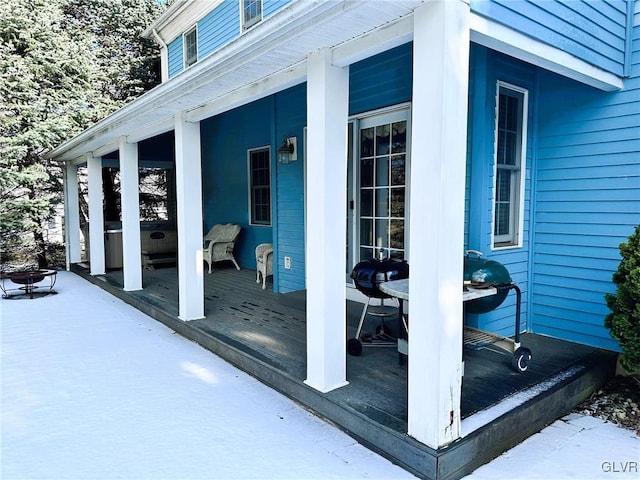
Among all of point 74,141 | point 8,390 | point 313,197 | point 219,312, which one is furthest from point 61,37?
point 313,197

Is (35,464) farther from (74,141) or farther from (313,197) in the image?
(74,141)

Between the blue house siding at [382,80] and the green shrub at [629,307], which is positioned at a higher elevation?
the blue house siding at [382,80]

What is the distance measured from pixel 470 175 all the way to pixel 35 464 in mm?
3471

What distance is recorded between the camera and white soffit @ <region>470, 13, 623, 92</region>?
7.23ft

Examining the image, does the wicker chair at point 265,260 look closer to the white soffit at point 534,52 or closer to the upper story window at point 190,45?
the white soffit at point 534,52

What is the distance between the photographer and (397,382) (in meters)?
2.84

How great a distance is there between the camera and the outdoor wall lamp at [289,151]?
215 inches

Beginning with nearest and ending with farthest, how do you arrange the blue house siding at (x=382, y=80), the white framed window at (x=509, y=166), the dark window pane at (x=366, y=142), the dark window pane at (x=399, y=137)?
the white framed window at (x=509, y=166), the blue house siding at (x=382, y=80), the dark window pane at (x=399, y=137), the dark window pane at (x=366, y=142)

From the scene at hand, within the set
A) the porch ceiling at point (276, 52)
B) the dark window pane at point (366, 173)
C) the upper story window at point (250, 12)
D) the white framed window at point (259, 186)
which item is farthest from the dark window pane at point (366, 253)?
the upper story window at point (250, 12)

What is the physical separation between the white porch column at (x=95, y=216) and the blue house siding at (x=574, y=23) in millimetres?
6932

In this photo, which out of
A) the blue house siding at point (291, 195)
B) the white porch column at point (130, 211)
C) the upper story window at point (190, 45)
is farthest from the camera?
the upper story window at point (190, 45)

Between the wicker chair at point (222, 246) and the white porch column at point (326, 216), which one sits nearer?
the white porch column at point (326, 216)

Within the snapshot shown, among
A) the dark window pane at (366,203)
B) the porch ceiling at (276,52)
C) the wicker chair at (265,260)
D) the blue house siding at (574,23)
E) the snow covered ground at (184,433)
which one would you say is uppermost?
the blue house siding at (574,23)

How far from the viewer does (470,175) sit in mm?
3568
